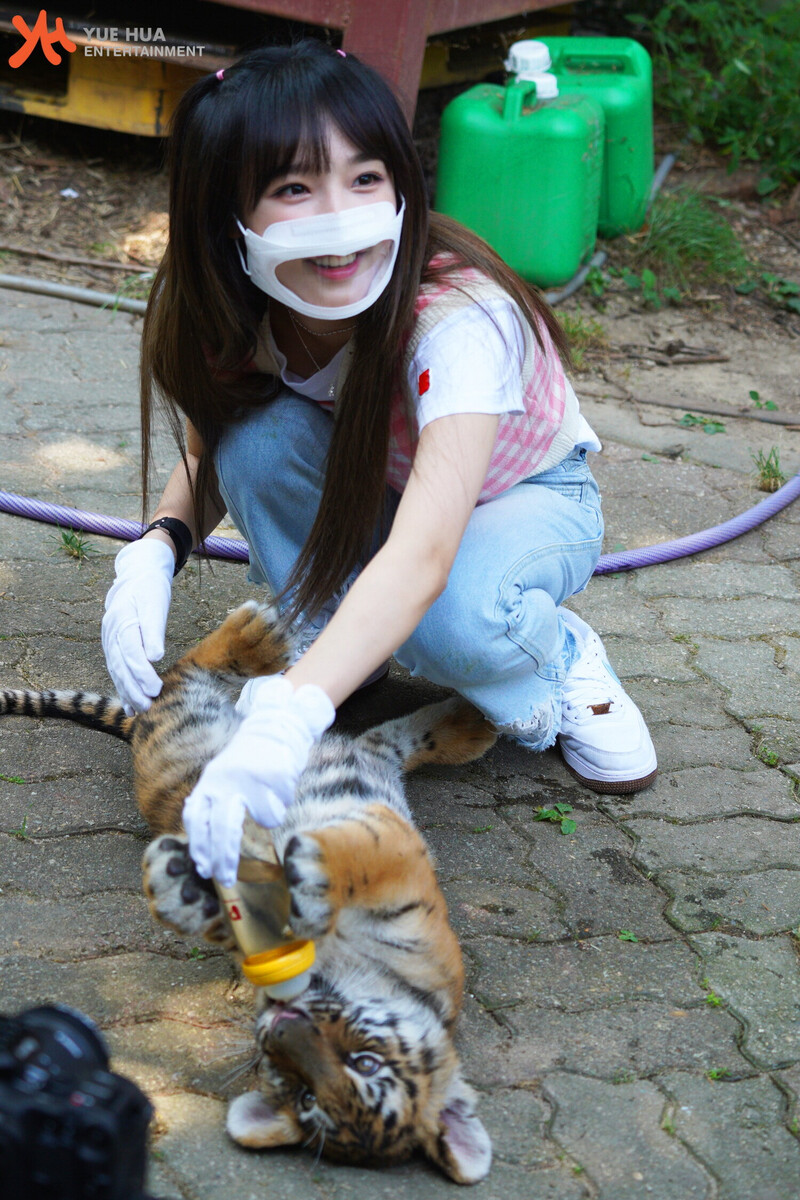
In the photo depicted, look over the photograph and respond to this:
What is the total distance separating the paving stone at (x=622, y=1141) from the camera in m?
1.61

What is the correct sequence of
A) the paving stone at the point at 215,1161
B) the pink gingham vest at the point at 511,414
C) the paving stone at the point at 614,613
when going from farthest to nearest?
1. the paving stone at the point at 614,613
2. the pink gingham vest at the point at 511,414
3. the paving stone at the point at 215,1161

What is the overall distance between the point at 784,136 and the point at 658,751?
14.8ft

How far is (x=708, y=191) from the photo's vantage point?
6035mm

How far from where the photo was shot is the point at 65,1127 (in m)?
1.07

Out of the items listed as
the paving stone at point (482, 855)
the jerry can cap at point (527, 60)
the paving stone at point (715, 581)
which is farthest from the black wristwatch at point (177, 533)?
the jerry can cap at point (527, 60)

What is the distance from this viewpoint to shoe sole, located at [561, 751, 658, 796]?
2.49 metres

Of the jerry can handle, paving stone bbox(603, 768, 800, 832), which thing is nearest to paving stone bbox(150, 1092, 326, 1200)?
paving stone bbox(603, 768, 800, 832)

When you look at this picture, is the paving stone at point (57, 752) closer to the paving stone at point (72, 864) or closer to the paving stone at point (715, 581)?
the paving stone at point (72, 864)

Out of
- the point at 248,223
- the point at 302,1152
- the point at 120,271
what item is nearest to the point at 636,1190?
the point at 302,1152

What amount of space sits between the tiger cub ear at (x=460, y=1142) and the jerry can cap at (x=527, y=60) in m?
4.23

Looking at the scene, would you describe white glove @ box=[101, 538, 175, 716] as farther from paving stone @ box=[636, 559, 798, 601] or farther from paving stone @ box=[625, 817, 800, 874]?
paving stone @ box=[636, 559, 798, 601]

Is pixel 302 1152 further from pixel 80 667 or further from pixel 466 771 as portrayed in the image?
pixel 80 667

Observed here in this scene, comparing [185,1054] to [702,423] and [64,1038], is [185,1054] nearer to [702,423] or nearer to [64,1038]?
[64,1038]

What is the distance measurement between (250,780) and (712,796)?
1268mm
